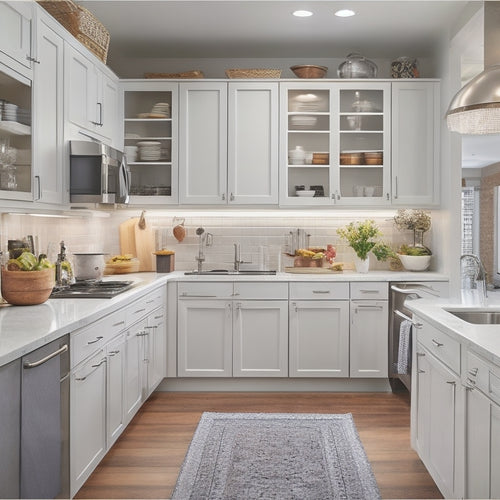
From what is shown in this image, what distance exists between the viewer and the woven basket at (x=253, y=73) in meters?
5.00

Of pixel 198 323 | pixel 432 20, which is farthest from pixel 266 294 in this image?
pixel 432 20

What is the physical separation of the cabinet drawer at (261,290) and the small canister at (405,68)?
2.05 metres

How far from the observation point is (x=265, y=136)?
5.02 meters

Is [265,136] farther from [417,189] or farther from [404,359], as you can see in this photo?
[404,359]

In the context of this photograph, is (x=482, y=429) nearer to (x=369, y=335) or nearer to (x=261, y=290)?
(x=369, y=335)

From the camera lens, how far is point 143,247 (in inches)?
209

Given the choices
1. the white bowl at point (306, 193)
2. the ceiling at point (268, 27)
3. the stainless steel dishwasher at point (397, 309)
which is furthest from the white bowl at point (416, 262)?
the ceiling at point (268, 27)

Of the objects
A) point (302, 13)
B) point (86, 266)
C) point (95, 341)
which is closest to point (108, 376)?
point (95, 341)

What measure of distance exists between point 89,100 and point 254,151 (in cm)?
147

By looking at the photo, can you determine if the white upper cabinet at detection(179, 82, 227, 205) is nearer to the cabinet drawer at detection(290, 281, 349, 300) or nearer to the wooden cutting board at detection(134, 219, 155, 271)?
the wooden cutting board at detection(134, 219, 155, 271)

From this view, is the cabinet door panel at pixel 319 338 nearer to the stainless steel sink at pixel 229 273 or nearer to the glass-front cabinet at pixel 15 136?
the stainless steel sink at pixel 229 273

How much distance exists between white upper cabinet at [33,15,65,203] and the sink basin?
7.51ft

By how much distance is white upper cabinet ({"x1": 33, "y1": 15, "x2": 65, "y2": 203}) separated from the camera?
10.5 feet

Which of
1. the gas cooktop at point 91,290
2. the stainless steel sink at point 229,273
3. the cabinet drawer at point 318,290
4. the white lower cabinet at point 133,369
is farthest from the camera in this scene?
the stainless steel sink at point 229,273
